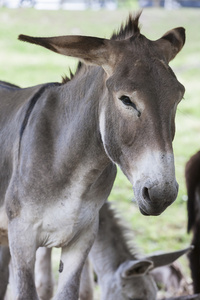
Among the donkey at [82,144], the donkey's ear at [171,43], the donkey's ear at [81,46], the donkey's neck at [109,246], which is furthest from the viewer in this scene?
the donkey's neck at [109,246]

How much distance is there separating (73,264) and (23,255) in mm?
368

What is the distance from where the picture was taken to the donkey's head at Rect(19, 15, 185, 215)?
3.12 meters

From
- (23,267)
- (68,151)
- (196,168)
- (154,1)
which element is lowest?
(154,1)

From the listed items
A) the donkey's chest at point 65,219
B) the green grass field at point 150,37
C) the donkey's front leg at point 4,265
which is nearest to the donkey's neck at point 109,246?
the donkey's front leg at point 4,265

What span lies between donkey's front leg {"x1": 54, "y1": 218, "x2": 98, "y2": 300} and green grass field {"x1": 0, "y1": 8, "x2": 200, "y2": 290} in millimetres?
3338

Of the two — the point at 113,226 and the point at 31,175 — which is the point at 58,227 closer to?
the point at 31,175

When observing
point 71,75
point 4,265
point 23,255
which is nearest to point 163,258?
point 4,265

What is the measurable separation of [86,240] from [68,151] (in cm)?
60

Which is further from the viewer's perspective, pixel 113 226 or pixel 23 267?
pixel 113 226

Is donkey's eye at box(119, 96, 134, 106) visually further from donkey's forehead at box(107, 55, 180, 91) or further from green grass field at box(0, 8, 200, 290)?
green grass field at box(0, 8, 200, 290)

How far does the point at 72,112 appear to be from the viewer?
3861 millimetres

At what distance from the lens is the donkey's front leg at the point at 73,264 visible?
4.00 m

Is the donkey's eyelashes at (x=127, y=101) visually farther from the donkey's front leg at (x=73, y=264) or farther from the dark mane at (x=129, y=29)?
the donkey's front leg at (x=73, y=264)

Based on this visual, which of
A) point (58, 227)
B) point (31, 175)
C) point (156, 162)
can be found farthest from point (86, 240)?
point (156, 162)
